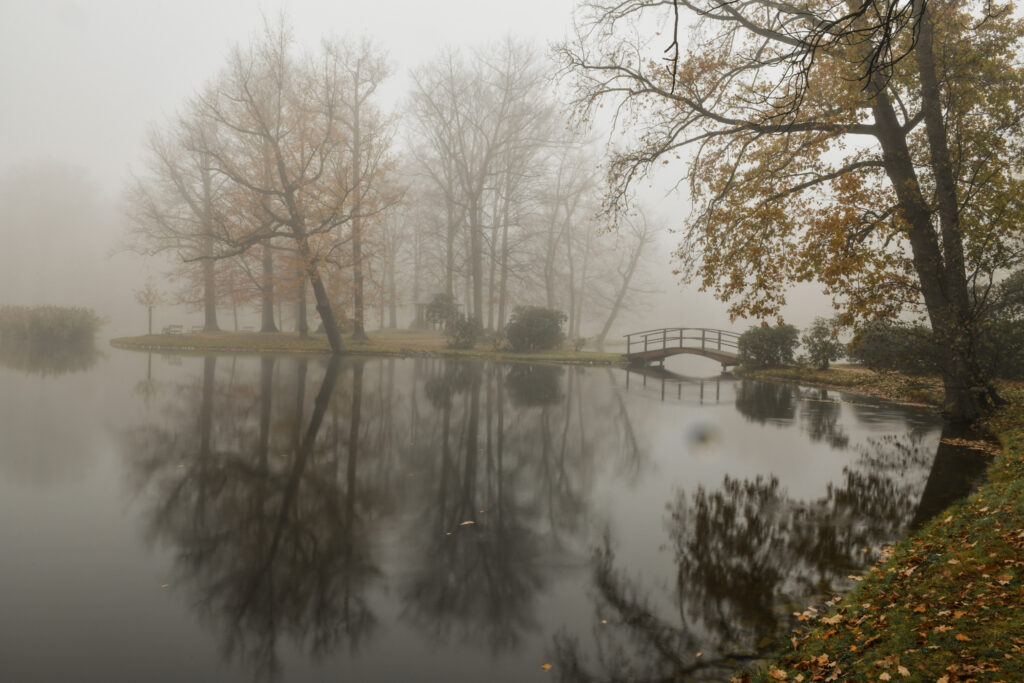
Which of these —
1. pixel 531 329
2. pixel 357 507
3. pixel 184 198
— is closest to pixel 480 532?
pixel 357 507

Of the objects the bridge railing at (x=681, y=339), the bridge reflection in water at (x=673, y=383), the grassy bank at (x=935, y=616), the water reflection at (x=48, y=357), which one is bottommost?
the grassy bank at (x=935, y=616)

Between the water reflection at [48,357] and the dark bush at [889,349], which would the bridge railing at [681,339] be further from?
the water reflection at [48,357]

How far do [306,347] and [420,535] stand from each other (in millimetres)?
24229

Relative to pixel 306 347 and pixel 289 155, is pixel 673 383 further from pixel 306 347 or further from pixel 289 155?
pixel 289 155

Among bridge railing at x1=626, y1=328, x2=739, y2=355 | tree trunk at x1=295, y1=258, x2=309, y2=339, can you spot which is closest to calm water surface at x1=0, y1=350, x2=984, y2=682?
tree trunk at x1=295, y1=258, x2=309, y2=339

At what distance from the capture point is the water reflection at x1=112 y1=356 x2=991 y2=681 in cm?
421

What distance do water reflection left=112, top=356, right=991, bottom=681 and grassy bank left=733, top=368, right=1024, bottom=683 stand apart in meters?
0.36

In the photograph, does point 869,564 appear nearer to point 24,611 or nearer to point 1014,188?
point 24,611

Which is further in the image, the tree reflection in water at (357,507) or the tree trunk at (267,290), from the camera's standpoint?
the tree trunk at (267,290)

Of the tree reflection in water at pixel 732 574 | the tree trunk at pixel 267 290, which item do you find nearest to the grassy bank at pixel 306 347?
the tree trunk at pixel 267 290

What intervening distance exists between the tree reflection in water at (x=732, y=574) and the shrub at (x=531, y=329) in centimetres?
2146

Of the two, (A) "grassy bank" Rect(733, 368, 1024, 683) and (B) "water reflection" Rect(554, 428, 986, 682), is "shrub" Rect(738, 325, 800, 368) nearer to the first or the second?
(B) "water reflection" Rect(554, 428, 986, 682)

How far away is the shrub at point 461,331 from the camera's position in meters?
30.2

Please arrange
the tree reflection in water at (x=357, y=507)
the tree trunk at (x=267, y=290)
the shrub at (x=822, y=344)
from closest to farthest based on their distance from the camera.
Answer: the tree reflection in water at (x=357, y=507) → the shrub at (x=822, y=344) → the tree trunk at (x=267, y=290)
